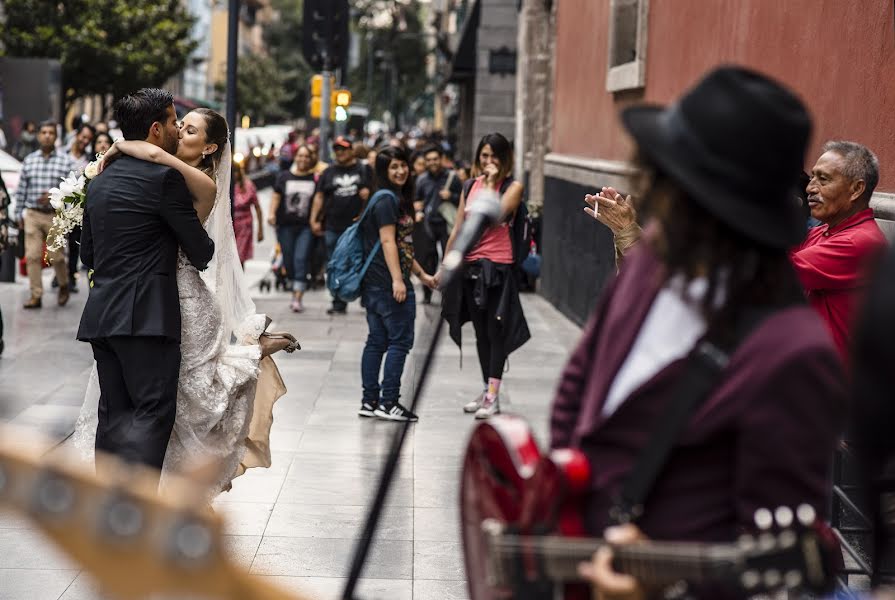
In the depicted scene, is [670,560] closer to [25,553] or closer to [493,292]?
[25,553]

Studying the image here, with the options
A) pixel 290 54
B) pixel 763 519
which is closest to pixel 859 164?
pixel 763 519

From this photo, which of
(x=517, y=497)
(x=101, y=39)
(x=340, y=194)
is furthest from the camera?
(x=101, y=39)

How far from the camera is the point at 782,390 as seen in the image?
235 centimetres

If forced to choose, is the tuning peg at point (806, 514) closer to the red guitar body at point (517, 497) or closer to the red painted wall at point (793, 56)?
the red guitar body at point (517, 497)

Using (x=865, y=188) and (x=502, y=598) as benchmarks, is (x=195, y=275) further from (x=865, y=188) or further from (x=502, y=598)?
(x=502, y=598)

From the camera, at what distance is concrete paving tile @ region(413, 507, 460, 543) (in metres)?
6.16

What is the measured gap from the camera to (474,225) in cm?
286

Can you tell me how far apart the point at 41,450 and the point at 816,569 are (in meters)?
1.36

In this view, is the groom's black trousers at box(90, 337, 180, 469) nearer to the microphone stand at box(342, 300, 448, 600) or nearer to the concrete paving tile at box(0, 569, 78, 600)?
the concrete paving tile at box(0, 569, 78, 600)

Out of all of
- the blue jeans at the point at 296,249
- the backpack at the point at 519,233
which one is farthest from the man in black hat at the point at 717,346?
the blue jeans at the point at 296,249

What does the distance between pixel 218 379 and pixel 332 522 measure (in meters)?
1.04

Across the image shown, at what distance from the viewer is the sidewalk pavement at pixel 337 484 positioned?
5.49m

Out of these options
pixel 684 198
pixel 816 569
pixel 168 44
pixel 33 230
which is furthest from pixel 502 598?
pixel 168 44

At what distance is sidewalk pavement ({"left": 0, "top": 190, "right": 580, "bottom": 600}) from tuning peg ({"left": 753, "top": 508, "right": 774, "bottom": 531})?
3.12 ft
